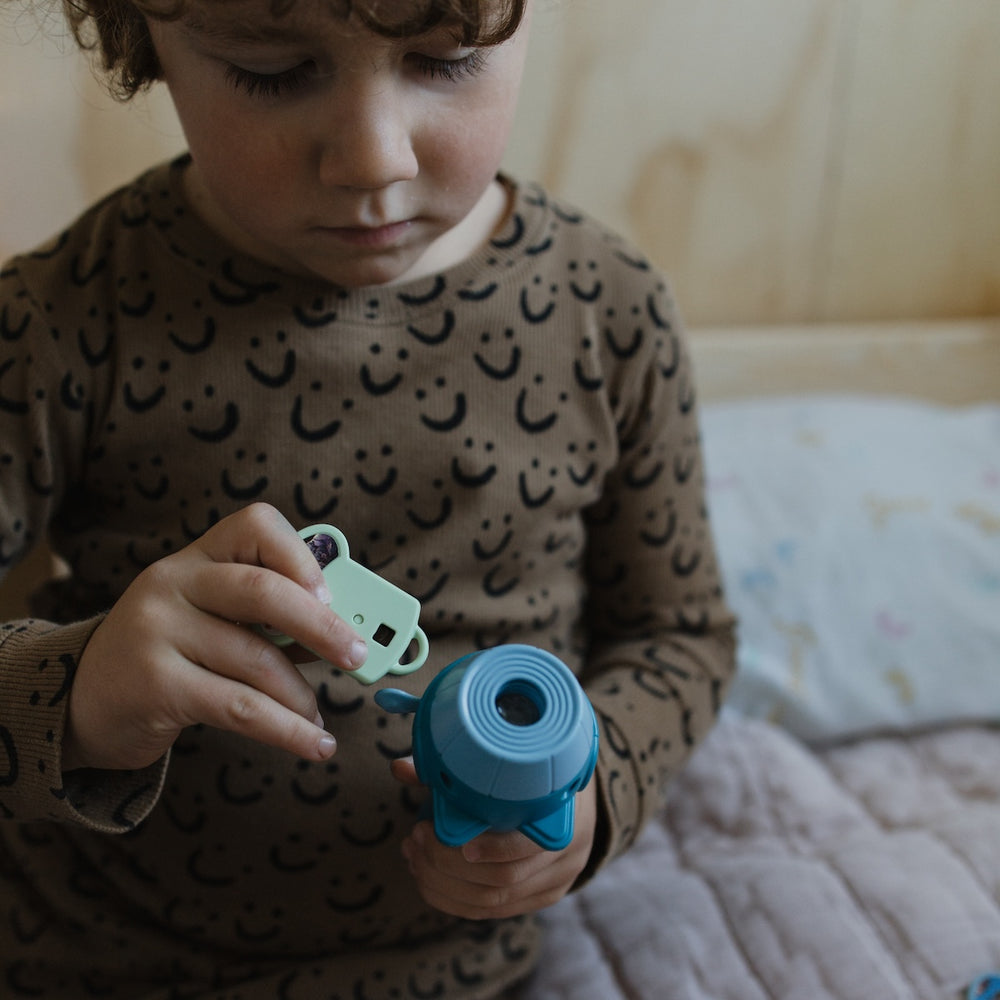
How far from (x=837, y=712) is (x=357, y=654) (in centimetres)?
60

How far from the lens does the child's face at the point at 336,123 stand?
45 cm

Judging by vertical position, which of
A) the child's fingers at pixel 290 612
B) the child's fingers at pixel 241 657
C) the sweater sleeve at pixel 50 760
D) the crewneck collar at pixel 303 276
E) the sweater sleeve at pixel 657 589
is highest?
the crewneck collar at pixel 303 276

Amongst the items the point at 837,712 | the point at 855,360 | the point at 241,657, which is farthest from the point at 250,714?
the point at 855,360

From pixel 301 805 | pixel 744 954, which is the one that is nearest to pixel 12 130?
pixel 301 805

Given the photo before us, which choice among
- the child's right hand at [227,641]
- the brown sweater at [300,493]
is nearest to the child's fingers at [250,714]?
the child's right hand at [227,641]

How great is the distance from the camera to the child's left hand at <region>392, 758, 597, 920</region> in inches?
19.9

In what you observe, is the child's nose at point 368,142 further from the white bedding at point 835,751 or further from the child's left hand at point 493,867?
the white bedding at point 835,751

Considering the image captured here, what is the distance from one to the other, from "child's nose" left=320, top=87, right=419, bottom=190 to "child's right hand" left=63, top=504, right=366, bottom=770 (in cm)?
16

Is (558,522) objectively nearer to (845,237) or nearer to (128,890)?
(128,890)

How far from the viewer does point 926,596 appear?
0.97 meters

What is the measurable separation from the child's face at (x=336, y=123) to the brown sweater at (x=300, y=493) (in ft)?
0.26

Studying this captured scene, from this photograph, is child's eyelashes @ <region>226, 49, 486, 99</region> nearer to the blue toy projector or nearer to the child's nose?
the child's nose

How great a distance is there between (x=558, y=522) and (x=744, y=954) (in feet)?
1.04

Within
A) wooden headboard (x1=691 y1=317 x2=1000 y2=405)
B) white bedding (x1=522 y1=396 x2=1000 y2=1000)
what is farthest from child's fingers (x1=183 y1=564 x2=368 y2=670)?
wooden headboard (x1=691 y1=317 x2=1000 y2=405)
